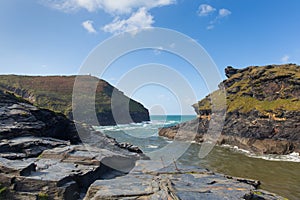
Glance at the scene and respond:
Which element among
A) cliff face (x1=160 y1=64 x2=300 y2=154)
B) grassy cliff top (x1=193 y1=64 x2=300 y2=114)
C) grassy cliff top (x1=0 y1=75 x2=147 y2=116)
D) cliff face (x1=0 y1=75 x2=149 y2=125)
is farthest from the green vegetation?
grassy cliff top (x1=0 y1=75 x2=147 y2=116)

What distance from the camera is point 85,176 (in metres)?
13.1

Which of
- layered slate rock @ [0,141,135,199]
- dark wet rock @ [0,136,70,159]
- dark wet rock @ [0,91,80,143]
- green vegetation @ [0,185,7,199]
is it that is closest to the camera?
green vegetation @ [0,185,7,199]

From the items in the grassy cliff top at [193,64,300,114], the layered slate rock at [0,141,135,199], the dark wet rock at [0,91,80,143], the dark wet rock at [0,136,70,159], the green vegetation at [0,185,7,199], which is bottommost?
the green vegetation at [0,185,7,199]

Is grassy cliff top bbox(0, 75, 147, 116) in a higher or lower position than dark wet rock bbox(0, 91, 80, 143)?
higher

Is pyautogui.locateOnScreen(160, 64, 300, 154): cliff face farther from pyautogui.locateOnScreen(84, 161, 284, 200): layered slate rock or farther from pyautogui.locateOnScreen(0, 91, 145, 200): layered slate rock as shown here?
pyautogui.locateOnScreen(84, 161, 284, 200): layered slate rock

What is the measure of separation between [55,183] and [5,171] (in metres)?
2.74

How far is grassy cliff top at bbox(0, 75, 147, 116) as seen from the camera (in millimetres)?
136750

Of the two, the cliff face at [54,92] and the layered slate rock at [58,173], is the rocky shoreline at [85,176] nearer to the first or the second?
the layered slate rock at [58,173]

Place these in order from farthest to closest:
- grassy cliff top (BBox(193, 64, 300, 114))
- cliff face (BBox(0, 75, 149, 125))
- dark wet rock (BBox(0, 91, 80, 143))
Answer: cliff face (BBox(0, 75, 149, 125)) → grassy cliff top (BBox(193, 64, 300, 114)) → dark wet rock (BBox(0, 91, 80, 143))

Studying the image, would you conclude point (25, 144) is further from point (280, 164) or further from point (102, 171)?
point (280, 164)

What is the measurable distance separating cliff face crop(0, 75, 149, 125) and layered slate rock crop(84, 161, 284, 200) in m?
118

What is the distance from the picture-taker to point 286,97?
76000 millimetres

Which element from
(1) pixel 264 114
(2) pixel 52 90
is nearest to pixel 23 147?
(1) pixel 264 114

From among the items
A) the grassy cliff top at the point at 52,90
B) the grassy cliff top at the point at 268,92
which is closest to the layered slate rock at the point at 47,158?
the grassy cliff top at the point at 268,92
